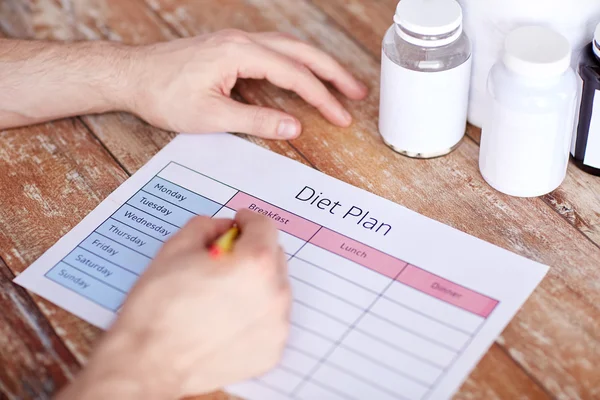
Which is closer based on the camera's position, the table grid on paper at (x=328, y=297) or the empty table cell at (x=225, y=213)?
the table grid on paper at (x=328, y=297)

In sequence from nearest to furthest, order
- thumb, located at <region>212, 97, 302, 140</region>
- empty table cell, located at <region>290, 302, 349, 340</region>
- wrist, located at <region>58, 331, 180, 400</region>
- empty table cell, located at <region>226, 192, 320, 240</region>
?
wrist, located at <region>58, 331, 180, 400</region> < empty table cell, located at <region>290, 302, 349, 340</region> < empty table cell, located at <region>226, 192, 320, 240</region> < thumb, located at <region>212, 97, 302, 140</region>

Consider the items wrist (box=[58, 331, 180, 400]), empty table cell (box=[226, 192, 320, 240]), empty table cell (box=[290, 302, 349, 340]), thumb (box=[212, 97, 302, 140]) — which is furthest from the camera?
thumb (box=[212, 97, 302, 140])

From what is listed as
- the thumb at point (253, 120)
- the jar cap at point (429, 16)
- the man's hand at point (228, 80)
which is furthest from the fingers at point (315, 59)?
the jar cap at point (429, 16)

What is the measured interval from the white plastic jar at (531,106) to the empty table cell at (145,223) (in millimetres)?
Result: 404

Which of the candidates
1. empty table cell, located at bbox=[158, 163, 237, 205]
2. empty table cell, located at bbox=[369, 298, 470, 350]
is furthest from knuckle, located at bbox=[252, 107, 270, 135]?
empty table cell, located at bbox=[369, 298, 470, 350]

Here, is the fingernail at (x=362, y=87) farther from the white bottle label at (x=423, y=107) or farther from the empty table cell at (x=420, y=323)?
the empty table cell at (x=420, y=323)

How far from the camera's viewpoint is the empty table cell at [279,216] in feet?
2.97

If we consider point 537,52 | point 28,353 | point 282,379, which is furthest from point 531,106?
point 28,353

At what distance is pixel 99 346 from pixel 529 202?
542 mm

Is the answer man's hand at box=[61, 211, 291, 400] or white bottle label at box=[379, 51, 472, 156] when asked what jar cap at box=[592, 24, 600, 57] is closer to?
white bottle label at box=[379, 51, 472, 156]

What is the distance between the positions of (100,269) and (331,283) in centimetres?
27

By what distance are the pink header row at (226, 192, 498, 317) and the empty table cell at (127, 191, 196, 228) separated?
6 cm

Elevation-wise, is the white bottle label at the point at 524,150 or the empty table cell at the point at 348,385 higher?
A: the white bottle label at the point at 524,150

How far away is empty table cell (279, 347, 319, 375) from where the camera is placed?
77cm
